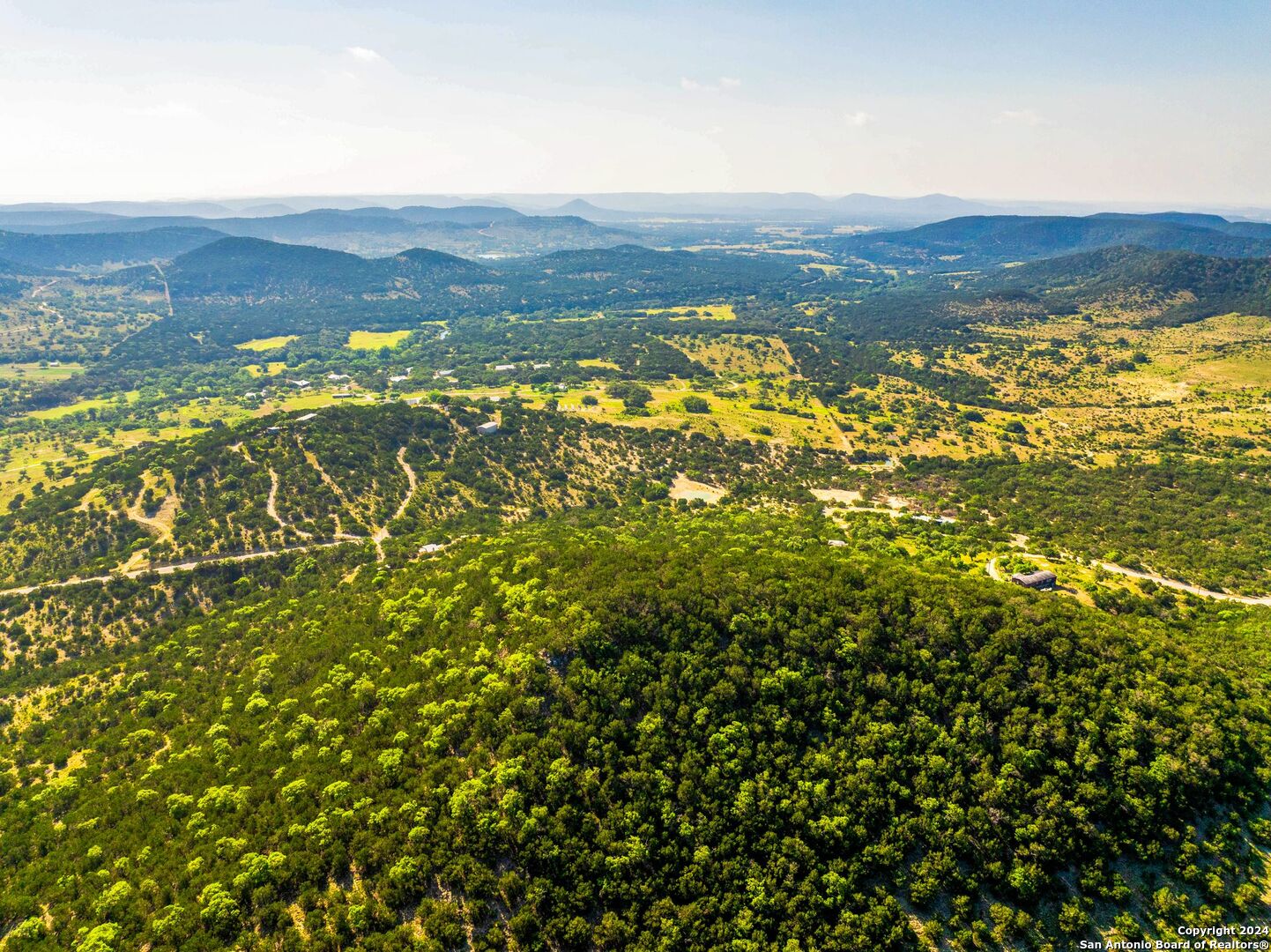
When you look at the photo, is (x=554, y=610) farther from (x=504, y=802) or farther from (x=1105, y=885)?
(x=1105, y=885)

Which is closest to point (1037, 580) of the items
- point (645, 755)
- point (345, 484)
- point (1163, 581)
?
point (1163, 581)

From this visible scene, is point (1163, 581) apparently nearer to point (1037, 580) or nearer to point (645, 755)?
point (1037, 580)

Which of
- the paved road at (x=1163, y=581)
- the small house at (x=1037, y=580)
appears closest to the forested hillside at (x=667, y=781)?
the small house at (x=1037, y=580)

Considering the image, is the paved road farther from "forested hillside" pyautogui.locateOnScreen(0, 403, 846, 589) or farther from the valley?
"forested hillside" pyautogui.locateOnScreen(0, 403, 846, 589)

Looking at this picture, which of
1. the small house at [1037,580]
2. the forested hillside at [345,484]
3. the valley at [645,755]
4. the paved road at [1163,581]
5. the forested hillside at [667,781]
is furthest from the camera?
the forested hillside at [345,484]

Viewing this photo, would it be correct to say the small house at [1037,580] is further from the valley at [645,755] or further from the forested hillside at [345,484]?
the forested hillside at [345,484]

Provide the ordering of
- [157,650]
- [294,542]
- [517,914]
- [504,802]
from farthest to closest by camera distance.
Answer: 1. [294,542]
2. [157,650]
3. [504,802]
4. [517,914]

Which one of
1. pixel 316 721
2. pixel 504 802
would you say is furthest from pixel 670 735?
pixel 316 721

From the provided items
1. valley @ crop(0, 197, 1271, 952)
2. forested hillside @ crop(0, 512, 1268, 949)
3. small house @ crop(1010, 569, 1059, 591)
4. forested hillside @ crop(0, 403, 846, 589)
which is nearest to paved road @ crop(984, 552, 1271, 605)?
valley @ crop(0, 197, 1271, 952)
